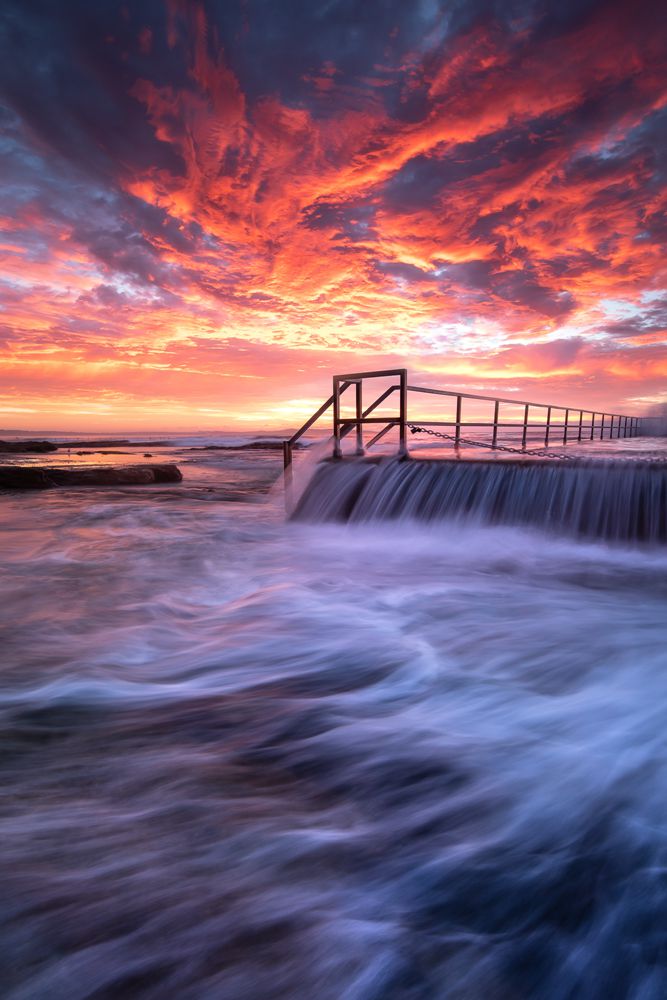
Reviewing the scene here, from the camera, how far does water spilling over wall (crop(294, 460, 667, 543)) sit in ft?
21.2

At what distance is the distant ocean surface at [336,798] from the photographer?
1.28 meters

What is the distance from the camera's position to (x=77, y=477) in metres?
16.1

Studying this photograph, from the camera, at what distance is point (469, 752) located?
2342 mm

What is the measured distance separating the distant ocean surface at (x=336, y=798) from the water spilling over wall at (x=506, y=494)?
6.42ft

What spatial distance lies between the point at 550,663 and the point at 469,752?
4.00 feet

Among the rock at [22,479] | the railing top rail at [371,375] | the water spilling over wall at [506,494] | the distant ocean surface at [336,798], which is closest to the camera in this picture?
the distant ocean surface at [336,798]

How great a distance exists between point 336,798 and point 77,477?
16.4m

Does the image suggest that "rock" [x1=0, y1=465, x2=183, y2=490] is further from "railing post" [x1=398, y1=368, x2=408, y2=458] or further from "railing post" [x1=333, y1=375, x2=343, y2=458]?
"railing post" [x1=398, y1=368, x2=408, y2=458]

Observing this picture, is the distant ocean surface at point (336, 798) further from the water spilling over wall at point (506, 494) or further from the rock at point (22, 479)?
the rock at point (22, 479)

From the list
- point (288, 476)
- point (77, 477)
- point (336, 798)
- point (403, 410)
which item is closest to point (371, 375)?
point (403, 410)

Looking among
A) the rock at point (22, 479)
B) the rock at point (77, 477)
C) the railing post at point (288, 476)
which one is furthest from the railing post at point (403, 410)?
the rock at point (22, 479)

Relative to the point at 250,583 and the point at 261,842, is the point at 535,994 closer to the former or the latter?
the point at 261,842

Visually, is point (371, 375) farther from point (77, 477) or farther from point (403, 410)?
point (77, 477)

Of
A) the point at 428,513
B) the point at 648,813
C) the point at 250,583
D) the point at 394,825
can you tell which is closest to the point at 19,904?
the point at 394,825
